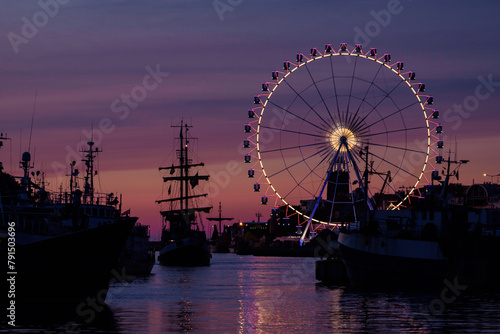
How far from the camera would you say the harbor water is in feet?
147

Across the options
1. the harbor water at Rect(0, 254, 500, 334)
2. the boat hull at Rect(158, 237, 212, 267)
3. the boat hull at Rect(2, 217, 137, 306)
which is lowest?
the harbor water at Rect(0, 254, 500, 334)

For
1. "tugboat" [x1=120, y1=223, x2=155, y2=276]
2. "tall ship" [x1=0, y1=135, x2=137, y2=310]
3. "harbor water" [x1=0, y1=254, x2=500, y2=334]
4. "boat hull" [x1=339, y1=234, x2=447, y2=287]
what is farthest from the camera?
"tugboat" [x1=120, y1=223, x2=155, y2=276]

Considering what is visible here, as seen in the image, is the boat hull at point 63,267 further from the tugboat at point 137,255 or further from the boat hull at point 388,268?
the tugboat at point 137,255

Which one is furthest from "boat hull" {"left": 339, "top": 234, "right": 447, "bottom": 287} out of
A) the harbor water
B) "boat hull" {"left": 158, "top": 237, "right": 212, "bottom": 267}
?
"boat hull" {"left": 158, "top": 237, "right": 212, "bottom": 267}

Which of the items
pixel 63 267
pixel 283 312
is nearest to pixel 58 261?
pixel 63 267

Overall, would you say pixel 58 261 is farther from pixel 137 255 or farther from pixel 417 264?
pixel 137 255

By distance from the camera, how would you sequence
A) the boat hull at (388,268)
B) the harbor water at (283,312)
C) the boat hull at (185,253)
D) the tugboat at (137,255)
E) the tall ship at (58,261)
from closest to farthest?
the harbor water at (283,312), the tall ship at (58,261), the boat hull at (388,268), the tugboat at (137,255), the boat hull at (185,253)

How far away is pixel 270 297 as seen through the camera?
70562 mm

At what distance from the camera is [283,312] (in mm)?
55375

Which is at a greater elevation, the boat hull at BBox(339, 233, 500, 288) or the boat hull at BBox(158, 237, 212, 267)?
the boat hull at BBox(158, 237, 212, 267)

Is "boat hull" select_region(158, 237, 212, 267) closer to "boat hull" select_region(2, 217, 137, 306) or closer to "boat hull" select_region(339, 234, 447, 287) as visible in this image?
"boat hull" select_region(339, 234, 447, 287)

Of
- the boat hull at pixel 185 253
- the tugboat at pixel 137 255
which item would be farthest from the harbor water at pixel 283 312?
the boat hull at pixel 185 253

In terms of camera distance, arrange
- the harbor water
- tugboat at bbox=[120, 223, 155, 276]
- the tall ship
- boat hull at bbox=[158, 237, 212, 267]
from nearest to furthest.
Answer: the harbor water < the tall ship < tugboat at bbox=[120, 223, 155, 276] < boat hull at bbox=[158, 237, 212, 267]

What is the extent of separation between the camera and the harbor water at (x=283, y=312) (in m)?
44.9
